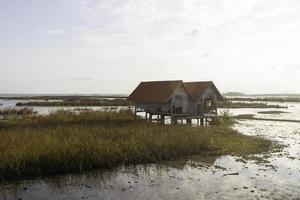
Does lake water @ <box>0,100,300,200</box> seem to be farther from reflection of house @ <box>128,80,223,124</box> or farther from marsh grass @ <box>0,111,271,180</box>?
reflection of house @ <box>128,80,223,124</box>

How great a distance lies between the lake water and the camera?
509 inches

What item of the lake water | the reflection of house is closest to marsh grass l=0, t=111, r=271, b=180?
the lake water

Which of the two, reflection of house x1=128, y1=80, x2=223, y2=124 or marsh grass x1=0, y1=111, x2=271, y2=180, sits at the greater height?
reflection of house x1=128, y1=80, x2=223, y2=124

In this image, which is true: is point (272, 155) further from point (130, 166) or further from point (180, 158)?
point (130, 166)

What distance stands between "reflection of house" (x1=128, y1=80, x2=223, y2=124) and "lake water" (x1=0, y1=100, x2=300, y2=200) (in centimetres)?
1527

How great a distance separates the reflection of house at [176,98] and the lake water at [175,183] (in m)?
15.3

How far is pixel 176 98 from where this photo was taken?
34.5 m

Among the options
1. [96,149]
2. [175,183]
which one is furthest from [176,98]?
[175,183]

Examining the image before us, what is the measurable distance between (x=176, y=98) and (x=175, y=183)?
20157mm

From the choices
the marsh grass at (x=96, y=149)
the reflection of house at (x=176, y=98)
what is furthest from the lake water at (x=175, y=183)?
the reflection of house at (x=176, y=98)

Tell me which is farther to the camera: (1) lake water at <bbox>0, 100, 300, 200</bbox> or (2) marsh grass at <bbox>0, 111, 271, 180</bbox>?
(2) marsh grass at <bbox>0, 111, 271, 180</bbox>

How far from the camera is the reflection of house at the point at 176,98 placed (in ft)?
112

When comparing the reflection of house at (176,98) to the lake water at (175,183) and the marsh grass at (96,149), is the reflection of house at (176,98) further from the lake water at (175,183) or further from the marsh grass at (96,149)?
the lake water at (175,183)

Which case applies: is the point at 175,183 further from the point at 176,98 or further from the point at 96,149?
the point at 176,98
